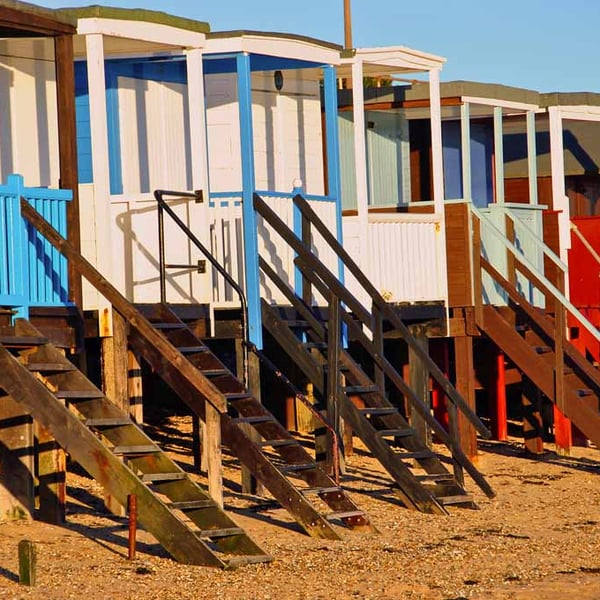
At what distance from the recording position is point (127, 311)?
13.5 m

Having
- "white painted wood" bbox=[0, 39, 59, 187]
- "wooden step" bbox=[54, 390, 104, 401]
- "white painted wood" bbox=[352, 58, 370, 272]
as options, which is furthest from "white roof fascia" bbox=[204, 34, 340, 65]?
"wooden step" bbox=[54, 390, 104, 401]

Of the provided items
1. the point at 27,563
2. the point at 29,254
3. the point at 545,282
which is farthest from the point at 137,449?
the point at 545,282

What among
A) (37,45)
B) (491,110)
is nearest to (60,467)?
(37,45)

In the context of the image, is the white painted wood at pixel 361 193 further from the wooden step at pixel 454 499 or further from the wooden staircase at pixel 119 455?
the wooden staircase at pixel 119 455

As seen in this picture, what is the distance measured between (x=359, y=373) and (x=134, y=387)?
2.20 meters

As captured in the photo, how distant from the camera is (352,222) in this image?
17984mm

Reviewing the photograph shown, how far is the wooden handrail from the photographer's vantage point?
43.7 feet

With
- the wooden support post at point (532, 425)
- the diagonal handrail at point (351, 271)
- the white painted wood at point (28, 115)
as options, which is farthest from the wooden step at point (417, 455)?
the wooden support post at point (532, 425)

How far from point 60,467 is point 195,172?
3.21 meters

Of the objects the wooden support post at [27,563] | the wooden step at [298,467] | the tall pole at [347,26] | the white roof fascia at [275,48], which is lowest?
the wooden support post at [27,563]

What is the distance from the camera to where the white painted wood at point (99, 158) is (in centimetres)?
1452

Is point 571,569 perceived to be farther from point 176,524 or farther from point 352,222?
point 352,222

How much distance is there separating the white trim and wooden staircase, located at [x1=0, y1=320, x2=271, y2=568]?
29.3ft

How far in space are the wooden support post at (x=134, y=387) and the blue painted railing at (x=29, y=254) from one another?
1.66 m
